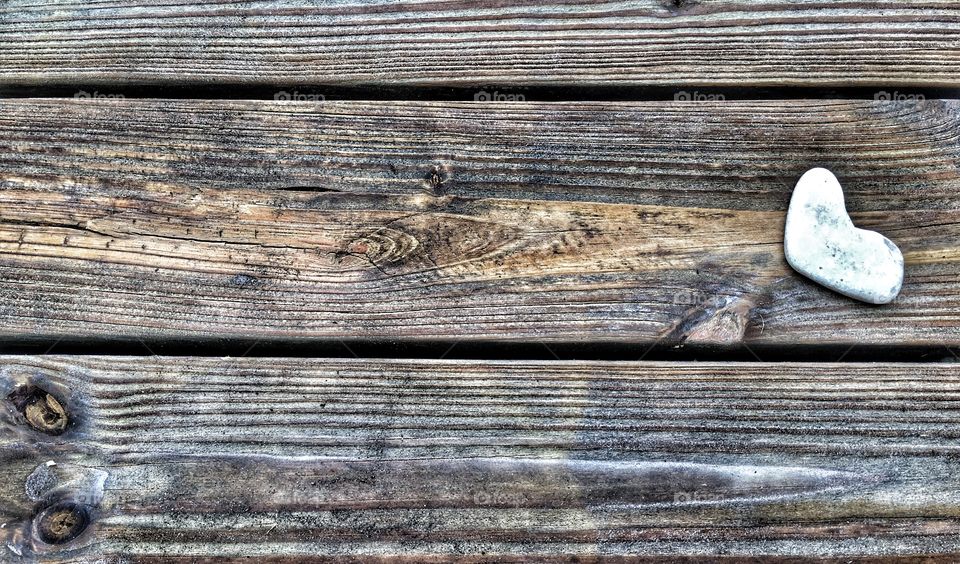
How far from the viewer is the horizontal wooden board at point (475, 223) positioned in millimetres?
1309

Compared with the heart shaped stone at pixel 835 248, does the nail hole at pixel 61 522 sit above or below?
below

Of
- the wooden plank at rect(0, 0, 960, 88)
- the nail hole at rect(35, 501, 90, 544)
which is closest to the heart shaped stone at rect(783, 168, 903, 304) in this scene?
the wooden plank at rect(0, 0, 960, 88)

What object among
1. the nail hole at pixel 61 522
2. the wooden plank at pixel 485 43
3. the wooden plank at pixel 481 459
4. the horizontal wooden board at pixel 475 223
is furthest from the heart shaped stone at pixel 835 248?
the nail hole at pixel 61 522

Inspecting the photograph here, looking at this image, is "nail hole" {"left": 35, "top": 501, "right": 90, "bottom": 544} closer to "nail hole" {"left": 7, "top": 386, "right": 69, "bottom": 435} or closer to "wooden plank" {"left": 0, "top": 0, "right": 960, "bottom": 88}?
"nail hole" {"left": 7, "top": 386, "right": 69, "bottom": 435}

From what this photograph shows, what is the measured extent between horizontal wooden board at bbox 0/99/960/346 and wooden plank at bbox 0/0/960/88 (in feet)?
0.32

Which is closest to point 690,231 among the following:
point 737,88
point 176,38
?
point 737,88

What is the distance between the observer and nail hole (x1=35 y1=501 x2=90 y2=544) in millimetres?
1242

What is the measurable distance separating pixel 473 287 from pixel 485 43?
56 cm

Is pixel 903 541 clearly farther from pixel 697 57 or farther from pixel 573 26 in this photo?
pixel 573 26

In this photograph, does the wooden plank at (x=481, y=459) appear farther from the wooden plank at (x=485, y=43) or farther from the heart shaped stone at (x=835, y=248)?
the wooden plank at (x=485, y=43)

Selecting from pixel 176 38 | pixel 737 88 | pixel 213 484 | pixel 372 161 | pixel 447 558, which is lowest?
pixel 447 558

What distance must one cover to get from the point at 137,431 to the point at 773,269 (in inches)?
54.7

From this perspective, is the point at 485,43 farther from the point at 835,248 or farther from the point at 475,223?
the point at 835,248

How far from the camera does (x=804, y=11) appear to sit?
4.53ft
